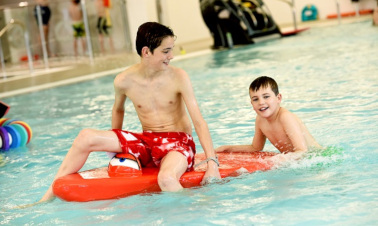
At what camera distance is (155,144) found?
392cm

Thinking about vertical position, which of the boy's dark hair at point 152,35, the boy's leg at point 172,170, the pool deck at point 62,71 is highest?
the boy's dark hair at point 152,35

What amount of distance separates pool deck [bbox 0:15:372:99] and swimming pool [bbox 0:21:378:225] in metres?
0.61

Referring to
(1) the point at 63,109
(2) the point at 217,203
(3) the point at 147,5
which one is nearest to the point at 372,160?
(2) the point at 217,203

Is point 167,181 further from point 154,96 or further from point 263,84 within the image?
point 263,84

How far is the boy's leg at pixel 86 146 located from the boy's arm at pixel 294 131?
1.08 m

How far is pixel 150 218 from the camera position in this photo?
3.40 m

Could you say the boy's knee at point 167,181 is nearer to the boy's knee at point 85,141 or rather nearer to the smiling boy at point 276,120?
the boy's knee at point 85,141

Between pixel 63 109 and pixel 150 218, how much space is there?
520 cm

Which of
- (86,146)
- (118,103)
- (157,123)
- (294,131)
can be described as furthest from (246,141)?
(86,146)

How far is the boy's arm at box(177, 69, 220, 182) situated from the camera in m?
3.73

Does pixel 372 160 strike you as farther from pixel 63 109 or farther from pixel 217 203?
pixel 63 109

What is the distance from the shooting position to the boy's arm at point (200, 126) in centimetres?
373

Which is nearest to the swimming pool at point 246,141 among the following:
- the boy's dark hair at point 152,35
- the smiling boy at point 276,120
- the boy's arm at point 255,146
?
the smiling boy at point 276,120

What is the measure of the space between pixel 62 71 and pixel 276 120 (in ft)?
31.9
